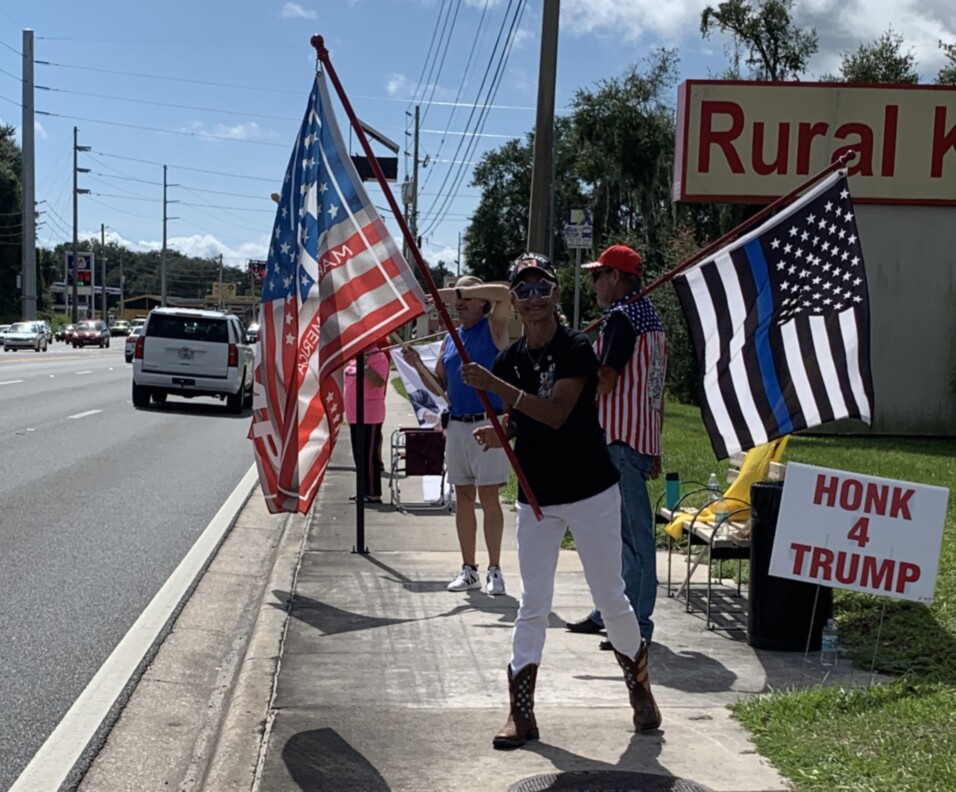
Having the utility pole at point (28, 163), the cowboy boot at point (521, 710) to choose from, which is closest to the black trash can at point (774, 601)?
the cowboy boot at point (521, 710)

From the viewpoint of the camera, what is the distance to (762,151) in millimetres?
19438

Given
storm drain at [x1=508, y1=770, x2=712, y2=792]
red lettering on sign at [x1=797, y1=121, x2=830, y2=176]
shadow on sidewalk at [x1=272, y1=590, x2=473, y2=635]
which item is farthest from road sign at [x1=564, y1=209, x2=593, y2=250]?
storm drain at [x1=508, y1=770, x2=712, y2=792]

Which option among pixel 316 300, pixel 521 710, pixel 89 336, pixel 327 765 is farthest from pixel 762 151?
pixel 89 336

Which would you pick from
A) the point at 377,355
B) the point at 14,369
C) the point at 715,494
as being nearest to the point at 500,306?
the point at 715,494

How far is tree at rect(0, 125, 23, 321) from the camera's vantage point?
95.6 meters

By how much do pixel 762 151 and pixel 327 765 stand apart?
53.3 feet

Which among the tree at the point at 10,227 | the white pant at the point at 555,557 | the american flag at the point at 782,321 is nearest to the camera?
the white pant at the point at 555,557

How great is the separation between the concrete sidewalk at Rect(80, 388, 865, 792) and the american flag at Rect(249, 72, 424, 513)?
910mm

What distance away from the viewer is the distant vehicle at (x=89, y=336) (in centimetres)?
8006

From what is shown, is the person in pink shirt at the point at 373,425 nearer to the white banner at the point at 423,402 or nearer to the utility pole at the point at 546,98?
the white banner at the point at 423,402

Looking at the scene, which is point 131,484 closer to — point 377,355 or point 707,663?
point 377,355

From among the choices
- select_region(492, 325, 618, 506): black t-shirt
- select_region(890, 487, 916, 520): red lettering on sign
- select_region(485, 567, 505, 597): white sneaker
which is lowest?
select_region(485, 567, 505, 597): white sneaker

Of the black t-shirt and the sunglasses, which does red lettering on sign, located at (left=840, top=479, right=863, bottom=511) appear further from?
the sunglasses

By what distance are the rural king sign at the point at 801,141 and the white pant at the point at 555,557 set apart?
49.5 ft
